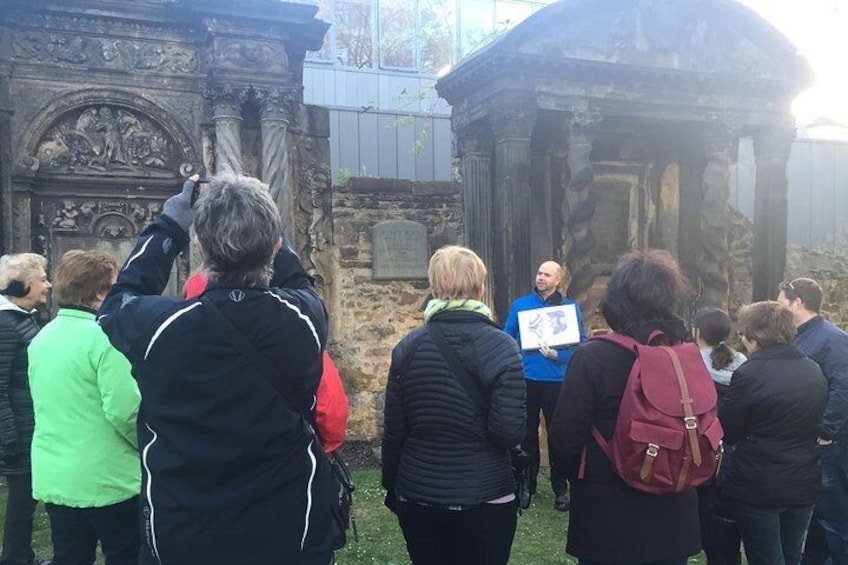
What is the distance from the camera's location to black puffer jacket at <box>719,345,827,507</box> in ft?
11.2

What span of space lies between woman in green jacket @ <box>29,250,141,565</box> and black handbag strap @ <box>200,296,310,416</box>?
1.09 meters

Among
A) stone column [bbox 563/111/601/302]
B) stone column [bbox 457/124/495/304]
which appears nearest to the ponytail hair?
stone column [bbox 563/111/601/302]

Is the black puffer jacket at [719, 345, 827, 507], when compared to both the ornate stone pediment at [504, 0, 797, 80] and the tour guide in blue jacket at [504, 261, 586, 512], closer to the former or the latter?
the tour guide in blue jacket at [504, 261, 586, 512]

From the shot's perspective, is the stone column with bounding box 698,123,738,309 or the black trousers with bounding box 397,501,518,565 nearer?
the black trousers with bounding box 397,501,518,565

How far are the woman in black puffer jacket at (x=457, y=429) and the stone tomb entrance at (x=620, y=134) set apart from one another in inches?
215

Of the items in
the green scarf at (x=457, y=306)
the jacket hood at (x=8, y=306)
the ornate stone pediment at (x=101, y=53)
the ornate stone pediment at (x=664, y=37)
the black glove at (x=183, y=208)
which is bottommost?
the jacket hood at (x=8, y=306)

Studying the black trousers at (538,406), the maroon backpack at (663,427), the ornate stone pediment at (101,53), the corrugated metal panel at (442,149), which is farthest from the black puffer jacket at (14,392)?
the corrugated metal panel at (442,149)

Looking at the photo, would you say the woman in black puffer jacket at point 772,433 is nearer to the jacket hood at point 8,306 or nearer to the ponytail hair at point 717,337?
the ponytail hair at point 717,337

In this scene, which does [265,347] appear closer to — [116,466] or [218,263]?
[218,263]

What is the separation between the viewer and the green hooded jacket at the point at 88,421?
2926 millimetres

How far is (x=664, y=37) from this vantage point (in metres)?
8.98

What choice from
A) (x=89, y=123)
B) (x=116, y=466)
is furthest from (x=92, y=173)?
(x=116, y=466)

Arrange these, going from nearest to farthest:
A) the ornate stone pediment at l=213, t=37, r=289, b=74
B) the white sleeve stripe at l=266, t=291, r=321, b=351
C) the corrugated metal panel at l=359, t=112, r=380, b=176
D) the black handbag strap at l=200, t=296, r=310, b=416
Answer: the black handbag strap at l=200, t=296, r=310, b=416 < the white sleeve stripe at l=266, t=291, r=321, b=351 < the ornate stone pediment at l=213, t=37, r=289, b=74 < the corrugated metal panel at l=359, t=112, r=380, b=176

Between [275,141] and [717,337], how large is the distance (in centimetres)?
510
